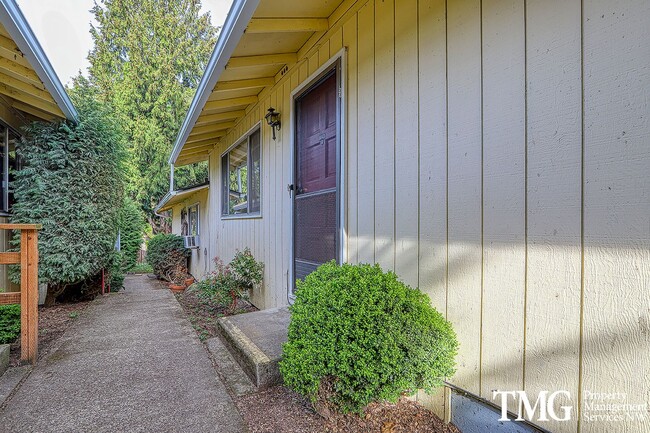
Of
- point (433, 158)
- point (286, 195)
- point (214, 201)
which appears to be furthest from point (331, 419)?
point (214, 201)

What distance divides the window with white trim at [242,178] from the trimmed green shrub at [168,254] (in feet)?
12.7

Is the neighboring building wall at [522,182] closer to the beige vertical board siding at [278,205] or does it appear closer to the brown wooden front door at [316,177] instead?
the brown wooden front door at [316,177]

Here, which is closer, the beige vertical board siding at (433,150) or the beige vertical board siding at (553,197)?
the beige vertical board siding at (553,197)

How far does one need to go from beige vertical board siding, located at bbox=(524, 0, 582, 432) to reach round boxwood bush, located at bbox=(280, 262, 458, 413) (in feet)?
1.44

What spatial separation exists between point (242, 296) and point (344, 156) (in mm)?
2977

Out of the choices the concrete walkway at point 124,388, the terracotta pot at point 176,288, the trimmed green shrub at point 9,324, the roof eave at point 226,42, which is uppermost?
the roof eave at point 226,42

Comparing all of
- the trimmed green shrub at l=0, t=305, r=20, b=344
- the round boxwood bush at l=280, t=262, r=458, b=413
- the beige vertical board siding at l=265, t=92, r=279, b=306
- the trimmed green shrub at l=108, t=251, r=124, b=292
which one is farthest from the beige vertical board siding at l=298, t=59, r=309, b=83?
the trimmed green shrub at l=108, t=251, r=124, b=292

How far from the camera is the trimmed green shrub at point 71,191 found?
178 inches

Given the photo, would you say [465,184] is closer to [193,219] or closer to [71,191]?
[71,191]

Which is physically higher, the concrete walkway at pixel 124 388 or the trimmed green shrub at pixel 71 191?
the trimmed green shrub at pixel 71 191

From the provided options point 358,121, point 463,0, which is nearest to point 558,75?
point 463,0

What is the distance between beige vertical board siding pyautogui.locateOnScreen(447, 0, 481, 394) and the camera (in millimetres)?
1670

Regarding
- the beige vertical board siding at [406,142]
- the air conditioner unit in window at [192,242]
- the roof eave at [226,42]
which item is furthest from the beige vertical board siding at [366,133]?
the air conditioner unit in window at [192,242]

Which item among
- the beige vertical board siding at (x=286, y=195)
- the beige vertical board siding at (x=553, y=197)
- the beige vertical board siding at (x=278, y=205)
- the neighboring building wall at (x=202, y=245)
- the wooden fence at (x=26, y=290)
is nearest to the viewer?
the beige vertical board siding at (x=553, y=197)
